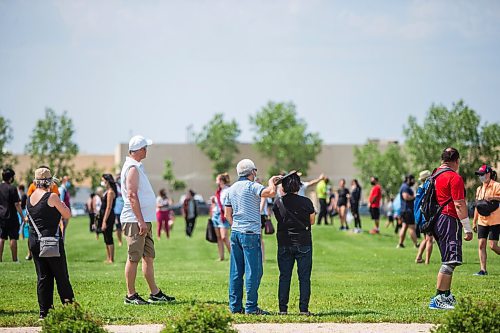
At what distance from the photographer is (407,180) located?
23.4 m

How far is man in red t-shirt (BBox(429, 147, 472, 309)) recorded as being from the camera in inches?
458

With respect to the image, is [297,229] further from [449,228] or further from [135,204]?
[135,204]

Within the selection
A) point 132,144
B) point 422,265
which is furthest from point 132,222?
point 422,265

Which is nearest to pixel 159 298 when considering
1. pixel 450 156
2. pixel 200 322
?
pixel 200 322

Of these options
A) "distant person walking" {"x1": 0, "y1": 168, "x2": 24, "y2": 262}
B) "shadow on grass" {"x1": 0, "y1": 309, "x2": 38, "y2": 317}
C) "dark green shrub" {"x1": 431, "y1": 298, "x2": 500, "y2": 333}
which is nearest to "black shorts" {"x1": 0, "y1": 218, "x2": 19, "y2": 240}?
"distant person walking" {"x1": 0, "y1": 168, "x2": 24, "y2": 262}

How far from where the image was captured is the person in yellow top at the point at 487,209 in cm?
1593

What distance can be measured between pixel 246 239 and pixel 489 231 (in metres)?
6.70

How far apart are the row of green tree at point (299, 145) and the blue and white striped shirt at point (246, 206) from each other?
4775cm

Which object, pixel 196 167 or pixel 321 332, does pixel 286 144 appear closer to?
pixel 196 167

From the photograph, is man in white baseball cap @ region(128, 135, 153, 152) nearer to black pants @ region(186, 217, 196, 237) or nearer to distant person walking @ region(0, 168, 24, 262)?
distant person walking @ region(0, 168, 24, 262)

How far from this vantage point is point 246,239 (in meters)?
11.4

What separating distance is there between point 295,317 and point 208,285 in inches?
163

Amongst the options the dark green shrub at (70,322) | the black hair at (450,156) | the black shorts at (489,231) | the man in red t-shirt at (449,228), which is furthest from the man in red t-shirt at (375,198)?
the dark green shrub at (70,322)

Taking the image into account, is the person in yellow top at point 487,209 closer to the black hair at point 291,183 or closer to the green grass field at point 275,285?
the green grass field at point 275,285
